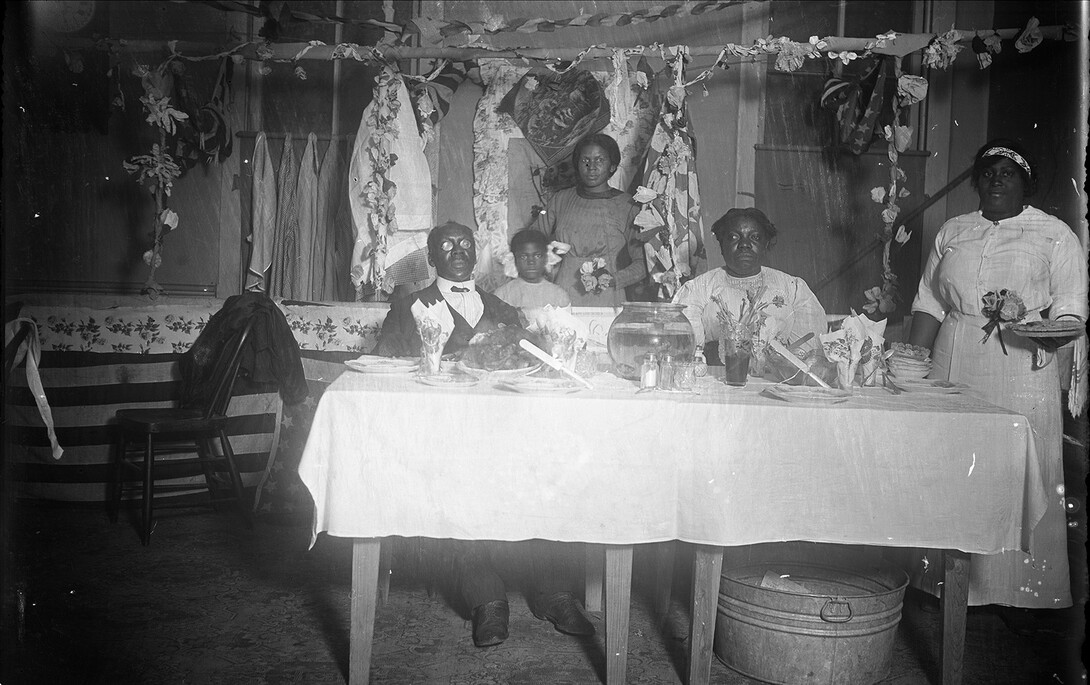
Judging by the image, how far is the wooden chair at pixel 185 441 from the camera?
3361mm

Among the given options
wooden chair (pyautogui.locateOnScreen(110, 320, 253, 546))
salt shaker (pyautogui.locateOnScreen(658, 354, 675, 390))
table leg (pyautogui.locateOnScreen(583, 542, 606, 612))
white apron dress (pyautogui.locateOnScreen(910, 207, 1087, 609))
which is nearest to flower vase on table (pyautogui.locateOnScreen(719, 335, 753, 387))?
salt shaker (pyautogui.locateOnScreen(658, 354, 675, 390))

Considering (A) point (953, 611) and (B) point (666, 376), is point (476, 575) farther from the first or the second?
(A) point (953, 611)

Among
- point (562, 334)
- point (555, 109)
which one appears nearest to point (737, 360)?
point (562, 334)

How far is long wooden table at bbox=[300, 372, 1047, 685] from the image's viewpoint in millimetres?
2014

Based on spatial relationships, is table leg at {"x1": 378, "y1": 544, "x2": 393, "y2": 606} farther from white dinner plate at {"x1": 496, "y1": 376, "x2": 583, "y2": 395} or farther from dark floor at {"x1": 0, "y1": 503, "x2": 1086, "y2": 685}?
white dinner plate at {"x1": 496, "y1": 376, "x2": 583, "y2": 395}

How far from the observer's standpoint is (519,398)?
6.68 ft

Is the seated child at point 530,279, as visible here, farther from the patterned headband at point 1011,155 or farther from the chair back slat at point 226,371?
the patterned headband at point 1011,155

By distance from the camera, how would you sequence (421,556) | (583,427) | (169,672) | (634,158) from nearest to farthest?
(583,427) → (169,672) → (421,556) → (634,158)

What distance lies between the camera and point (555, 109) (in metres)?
4.23

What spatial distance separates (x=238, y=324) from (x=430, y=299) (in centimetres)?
112

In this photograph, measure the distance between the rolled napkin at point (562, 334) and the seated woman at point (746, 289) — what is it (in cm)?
92

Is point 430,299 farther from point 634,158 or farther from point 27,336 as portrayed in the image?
point 634,158

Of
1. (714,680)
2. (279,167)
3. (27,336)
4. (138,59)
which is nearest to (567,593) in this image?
(714,680)

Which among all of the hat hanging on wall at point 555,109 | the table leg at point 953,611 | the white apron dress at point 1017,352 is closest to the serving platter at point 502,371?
the table leg at point 953,611
